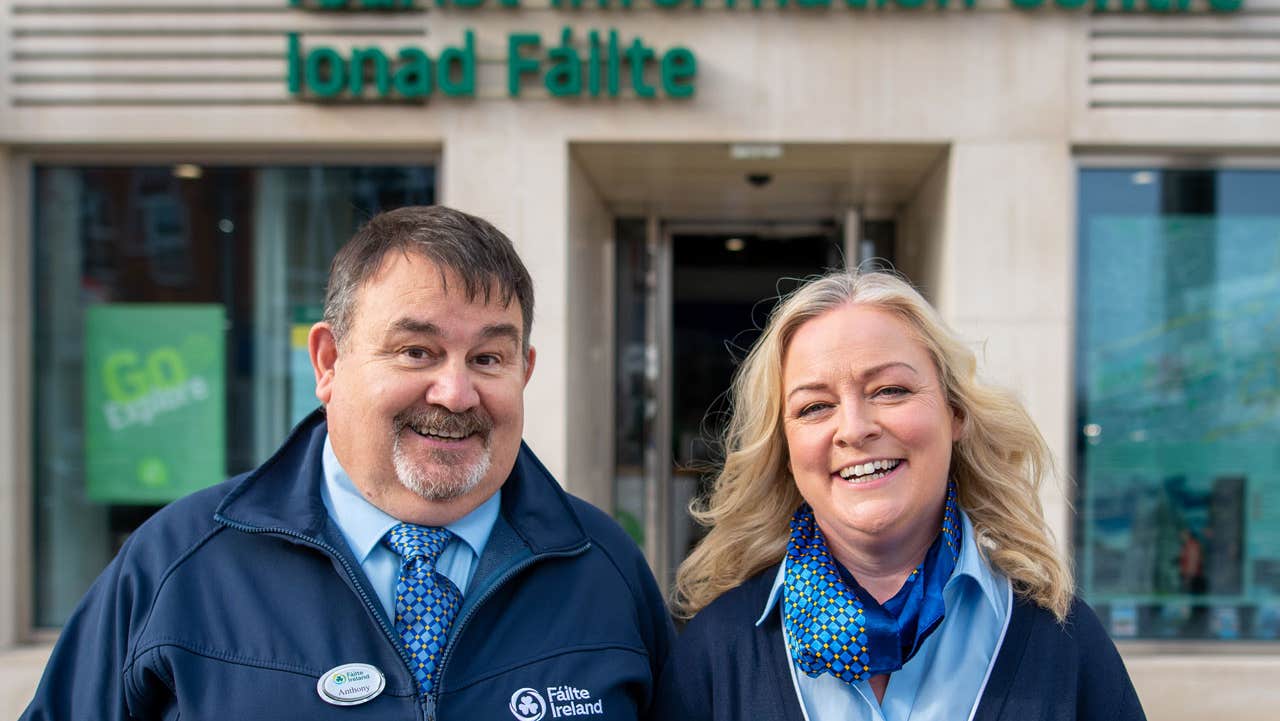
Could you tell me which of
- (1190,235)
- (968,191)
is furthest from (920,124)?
(1190,235)

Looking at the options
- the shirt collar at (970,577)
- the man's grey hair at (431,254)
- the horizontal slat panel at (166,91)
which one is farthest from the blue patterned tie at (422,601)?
the horizontal slat panel at (166,91)

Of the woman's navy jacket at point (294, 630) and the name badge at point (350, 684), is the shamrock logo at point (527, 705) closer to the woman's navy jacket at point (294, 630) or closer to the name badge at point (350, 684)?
the woman's navy jacket at point (294, 630)

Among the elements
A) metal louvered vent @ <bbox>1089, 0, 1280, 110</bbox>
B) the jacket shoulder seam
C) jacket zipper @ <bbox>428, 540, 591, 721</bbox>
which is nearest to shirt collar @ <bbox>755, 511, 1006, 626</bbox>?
jacket zipper @ <bbox>428, 540, 591, 721</bbox>

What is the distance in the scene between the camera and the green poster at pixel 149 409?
5.74 metres

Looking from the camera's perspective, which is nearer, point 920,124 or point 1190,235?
point 920,124

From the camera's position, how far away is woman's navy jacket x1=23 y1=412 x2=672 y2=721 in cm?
182

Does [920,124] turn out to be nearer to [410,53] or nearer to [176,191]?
[410,53]

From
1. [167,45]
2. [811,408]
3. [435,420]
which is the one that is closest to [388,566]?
[435,420]

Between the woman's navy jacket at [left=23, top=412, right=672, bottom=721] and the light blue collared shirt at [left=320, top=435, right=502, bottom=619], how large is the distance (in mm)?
37

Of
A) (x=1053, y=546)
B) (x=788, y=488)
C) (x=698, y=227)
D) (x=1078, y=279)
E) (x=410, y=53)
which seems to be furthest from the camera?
(x=698, y=227)

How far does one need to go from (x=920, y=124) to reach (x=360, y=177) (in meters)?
3.29

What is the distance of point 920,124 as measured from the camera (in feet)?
17.6

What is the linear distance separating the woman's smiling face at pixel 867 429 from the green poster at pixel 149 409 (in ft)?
15.4

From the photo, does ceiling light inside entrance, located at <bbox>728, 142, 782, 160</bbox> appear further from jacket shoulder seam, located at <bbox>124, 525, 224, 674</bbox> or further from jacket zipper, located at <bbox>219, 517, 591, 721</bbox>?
jacket shoulder seam, located at <bbox>124, 525, 224, 674</bbox>
